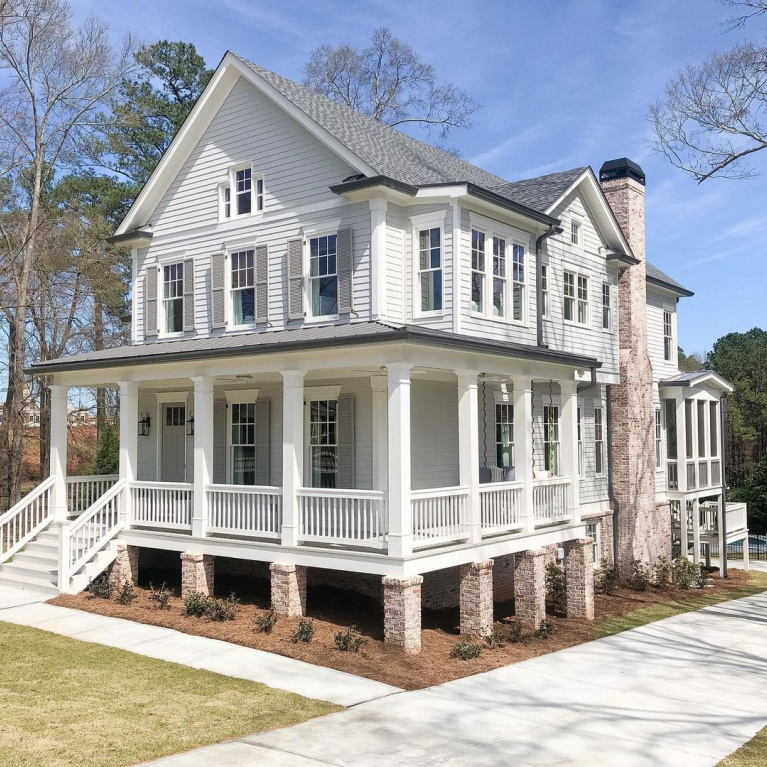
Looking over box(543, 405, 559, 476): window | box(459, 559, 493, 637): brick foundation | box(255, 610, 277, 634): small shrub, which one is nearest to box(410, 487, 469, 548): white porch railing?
box(459, 559, 493, 637): brick foundation

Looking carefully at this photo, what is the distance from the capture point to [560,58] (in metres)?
20.3

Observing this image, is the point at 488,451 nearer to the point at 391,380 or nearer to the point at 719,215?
the point at 391,380

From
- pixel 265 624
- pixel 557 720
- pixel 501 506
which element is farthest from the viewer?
pixel 501 506

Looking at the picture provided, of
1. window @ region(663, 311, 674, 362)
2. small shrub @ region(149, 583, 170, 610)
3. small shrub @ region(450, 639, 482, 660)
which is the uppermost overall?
window @ region(663, 311, 674, 362)

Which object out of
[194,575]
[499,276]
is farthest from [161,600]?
[499,276]

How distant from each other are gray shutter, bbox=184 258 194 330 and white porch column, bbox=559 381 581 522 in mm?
8351

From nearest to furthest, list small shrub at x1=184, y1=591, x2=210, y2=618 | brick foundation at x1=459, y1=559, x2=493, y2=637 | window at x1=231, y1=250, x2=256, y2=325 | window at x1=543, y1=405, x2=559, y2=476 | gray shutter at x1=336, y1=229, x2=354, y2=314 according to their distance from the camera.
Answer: brick foundation at x1=459, y1=559, x2=493, y2=637 < small shrub at x1=184, y1=591, x2=210, y2=618 < gray shutter at x1=336, y1=229, x2=354, y2=314 < window at x1=231, y1=250, x2=256, y2=325 < window at x1=543, y1=405, x2=559, y2=476

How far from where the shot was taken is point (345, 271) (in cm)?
1564

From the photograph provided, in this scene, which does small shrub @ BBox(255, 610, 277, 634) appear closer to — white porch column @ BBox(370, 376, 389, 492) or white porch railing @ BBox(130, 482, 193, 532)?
white porch railing @ BBox(130, 482, 193, 532)

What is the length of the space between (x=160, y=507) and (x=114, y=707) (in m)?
7.00

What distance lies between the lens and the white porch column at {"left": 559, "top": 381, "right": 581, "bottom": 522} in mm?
17172

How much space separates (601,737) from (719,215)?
2448cm

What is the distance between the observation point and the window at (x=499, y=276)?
54.1 feet

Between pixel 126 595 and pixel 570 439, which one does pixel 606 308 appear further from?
pixel 126 595
